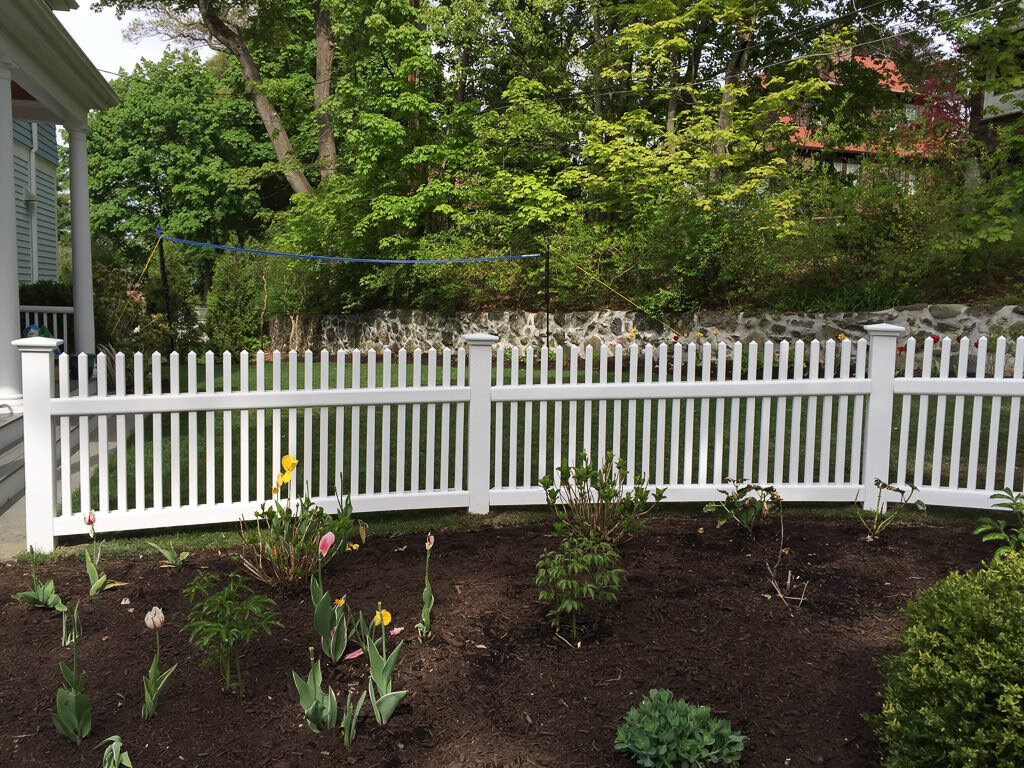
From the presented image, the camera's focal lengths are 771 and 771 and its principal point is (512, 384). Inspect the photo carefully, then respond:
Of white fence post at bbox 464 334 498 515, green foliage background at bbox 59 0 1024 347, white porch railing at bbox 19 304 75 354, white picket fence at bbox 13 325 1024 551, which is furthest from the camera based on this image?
green foliage background at bbox 59 0 1024 347

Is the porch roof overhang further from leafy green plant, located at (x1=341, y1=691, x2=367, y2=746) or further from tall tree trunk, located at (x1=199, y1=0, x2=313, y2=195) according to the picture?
tall tree trunk, located at (x1=199, y1=0, x2=313, y2=195)

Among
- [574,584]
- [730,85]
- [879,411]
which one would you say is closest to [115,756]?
[574,584]

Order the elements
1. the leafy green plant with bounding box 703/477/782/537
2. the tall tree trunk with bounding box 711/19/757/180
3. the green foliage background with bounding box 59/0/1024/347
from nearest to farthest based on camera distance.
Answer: the leafy green plant with bounding box 703/477/782/537 < the green foliage background with bounding box 59/0/1024/347 < the tall tree trunk with bounding box 711/19/757/180

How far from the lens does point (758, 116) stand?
1368 centimetres

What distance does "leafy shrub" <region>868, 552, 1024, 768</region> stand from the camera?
74.4 inches

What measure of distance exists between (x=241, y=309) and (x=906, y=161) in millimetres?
11978

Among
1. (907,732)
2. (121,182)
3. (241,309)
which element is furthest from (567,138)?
(121,182)

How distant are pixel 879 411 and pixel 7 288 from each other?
22.1ft

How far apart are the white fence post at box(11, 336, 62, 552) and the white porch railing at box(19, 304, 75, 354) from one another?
5.99 meters

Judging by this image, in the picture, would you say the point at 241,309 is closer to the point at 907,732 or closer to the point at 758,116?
the point at 758,116

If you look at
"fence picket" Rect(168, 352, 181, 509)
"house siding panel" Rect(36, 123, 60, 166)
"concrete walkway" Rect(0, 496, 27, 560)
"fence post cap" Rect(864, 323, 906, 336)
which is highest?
Result: "house siding panel" Rect(36, 123, 60, 166)

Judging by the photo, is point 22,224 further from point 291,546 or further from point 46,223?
point 291,546

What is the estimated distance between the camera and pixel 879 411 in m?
4.90

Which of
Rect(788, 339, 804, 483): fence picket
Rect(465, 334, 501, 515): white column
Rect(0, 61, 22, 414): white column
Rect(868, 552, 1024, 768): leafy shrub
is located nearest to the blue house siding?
Rect(0, 61, 22, 414): white column
